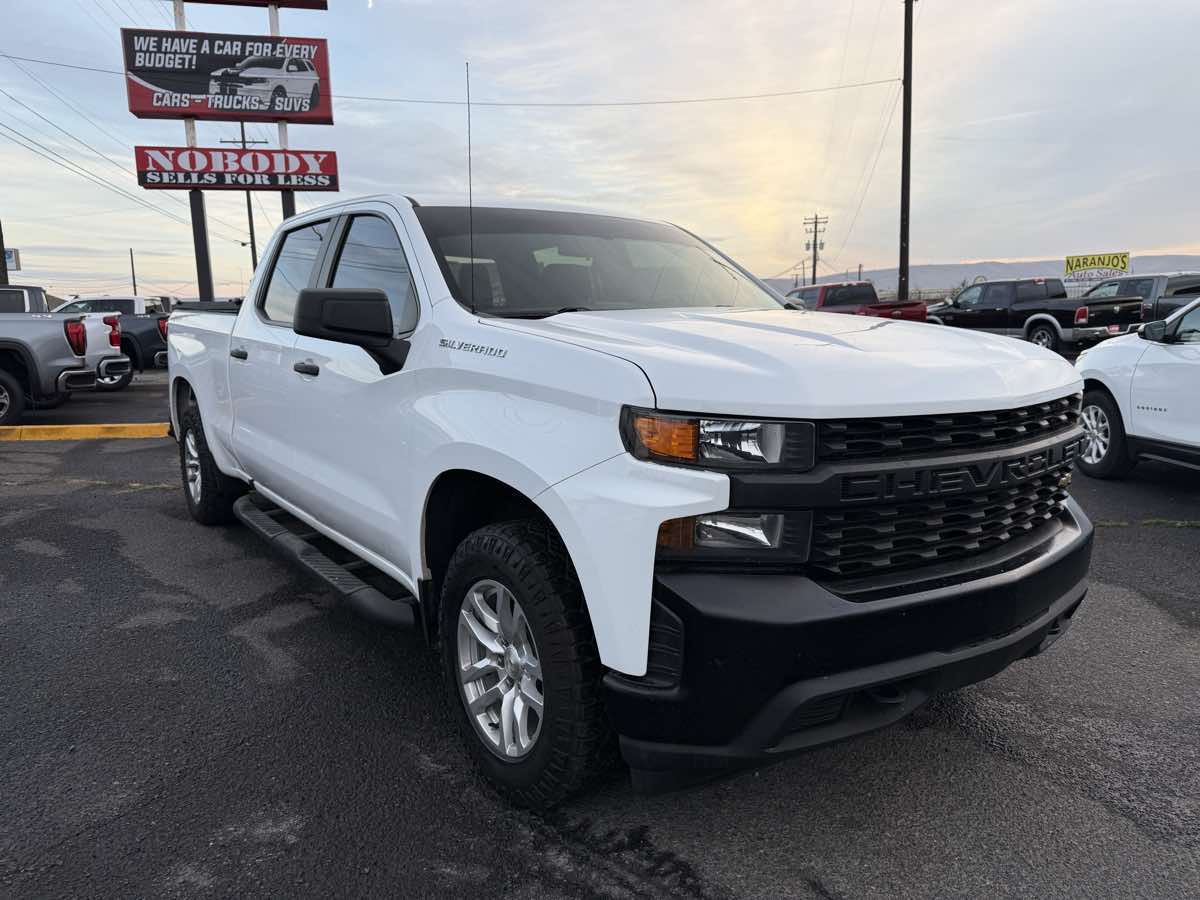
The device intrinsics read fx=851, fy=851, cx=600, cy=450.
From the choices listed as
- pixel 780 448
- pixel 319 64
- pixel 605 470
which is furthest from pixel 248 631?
pixel 319 64

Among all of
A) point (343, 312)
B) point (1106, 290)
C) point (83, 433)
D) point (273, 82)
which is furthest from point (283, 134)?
point (343, 312)

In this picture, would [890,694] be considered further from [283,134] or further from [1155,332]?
[283,134]

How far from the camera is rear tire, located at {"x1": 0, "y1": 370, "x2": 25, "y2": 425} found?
10414 mm

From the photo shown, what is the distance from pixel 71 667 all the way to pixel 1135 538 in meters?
5.80

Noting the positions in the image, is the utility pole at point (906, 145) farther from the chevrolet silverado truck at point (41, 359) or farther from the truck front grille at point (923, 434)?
the truck front grille at point (923, 434)

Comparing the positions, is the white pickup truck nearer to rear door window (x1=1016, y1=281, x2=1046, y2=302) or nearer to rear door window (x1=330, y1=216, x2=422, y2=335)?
rear door window (x1=330, y1=216, x2=422, y2=335)

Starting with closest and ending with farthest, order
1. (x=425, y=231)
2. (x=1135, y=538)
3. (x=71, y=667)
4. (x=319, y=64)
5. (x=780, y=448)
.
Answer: (x=780, y=448) → (x=425, y=231) → (x=71, y=667) → (x=1135, y=538) → (x=319, y=64)

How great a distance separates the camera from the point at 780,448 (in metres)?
2.02

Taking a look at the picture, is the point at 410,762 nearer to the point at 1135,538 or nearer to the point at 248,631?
the point at 248,631

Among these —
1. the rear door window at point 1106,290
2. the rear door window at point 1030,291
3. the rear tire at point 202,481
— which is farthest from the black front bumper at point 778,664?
the rear door window at point 1030,291

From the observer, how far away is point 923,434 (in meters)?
2.15

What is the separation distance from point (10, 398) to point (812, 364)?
11419 mm

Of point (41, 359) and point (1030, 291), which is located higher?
point (1030, 291)

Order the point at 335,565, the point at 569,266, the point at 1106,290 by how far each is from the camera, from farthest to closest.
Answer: the point at 1106,290
the point at 335,565
the point at 569,266
